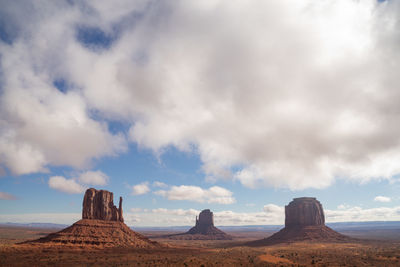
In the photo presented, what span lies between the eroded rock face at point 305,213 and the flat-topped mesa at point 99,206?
106386mm

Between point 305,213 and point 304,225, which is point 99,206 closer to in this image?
point 304,225

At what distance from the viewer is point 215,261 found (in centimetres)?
5853

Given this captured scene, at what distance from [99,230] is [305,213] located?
117902 millimetres

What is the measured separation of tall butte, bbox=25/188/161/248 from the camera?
8712cm

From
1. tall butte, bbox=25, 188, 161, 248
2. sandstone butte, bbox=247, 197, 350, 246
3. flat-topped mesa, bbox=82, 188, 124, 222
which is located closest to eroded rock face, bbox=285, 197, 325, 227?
sandstone butte, bbox=247, 197, 350, 246

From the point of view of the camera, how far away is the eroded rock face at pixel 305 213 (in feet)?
501

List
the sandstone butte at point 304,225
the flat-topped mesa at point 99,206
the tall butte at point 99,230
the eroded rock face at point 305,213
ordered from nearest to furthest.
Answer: the tall butte at point 99,230 → the flat-topped mesa at point 99,206 → the sandstone butte at point 304,225 → the eroded rock face at point 305,213

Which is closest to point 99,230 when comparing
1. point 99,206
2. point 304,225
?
point 99,206

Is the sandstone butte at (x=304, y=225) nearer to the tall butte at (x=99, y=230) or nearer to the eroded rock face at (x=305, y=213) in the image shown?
the eroded rock face at (x=305, y=213)

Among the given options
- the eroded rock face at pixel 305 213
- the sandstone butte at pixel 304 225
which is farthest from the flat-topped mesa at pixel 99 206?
the eroded rock face at pixel 305 213

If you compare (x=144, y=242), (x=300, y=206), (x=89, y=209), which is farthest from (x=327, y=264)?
(x=300, y=206)

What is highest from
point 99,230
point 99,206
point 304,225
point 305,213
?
point 99,206

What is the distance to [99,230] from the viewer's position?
319 ft

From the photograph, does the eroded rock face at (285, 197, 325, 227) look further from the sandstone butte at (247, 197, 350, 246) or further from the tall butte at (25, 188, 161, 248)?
the tall butte at (25, 188, 161, 248)
